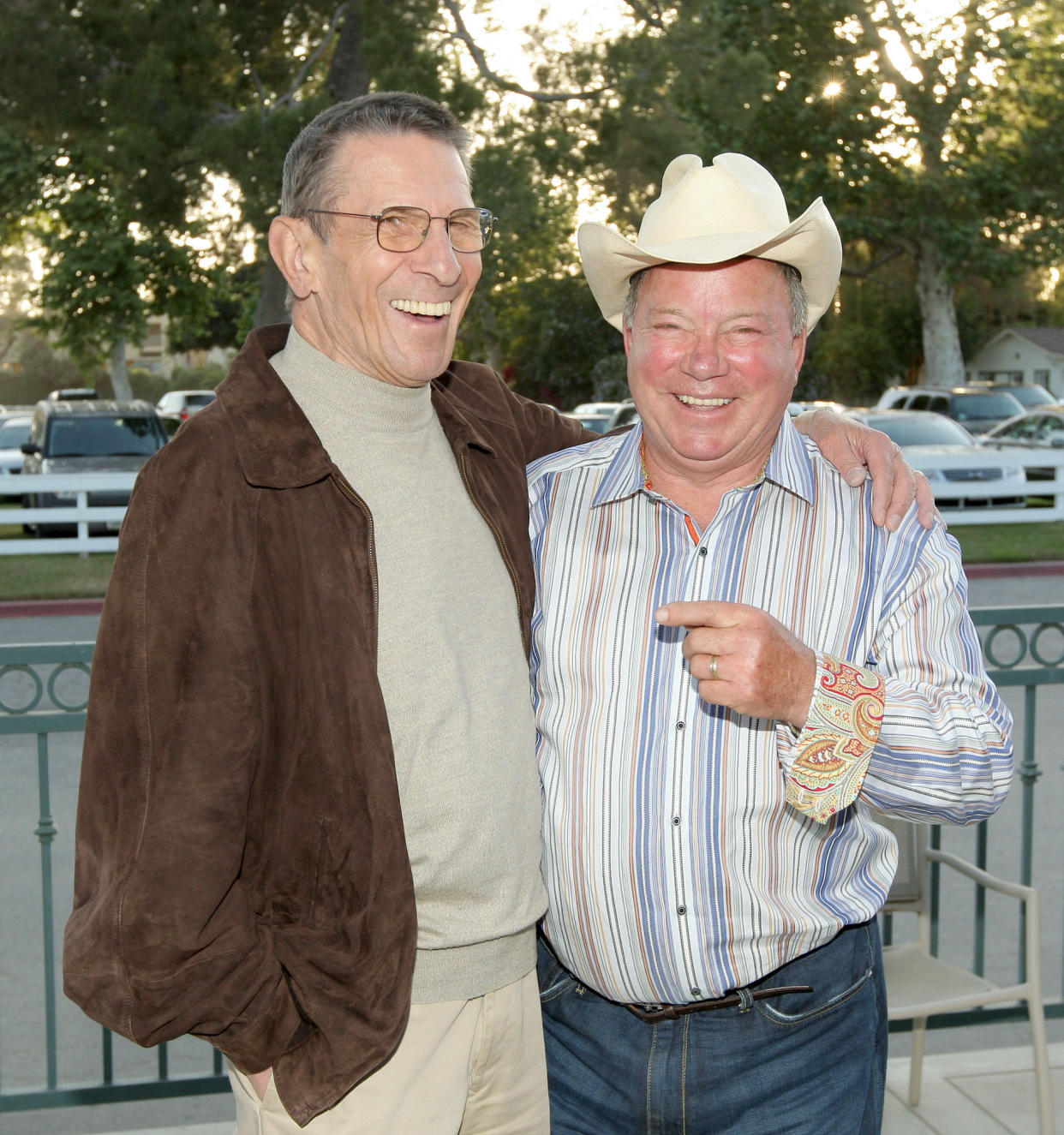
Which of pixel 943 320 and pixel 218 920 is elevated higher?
pixel 943 320

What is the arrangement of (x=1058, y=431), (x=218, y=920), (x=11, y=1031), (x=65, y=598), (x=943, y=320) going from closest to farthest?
(x=218, y=920) → (x=11, y=1031) → (x=65, y=598) → (x=1058, y=431) → (x=943, y=320)

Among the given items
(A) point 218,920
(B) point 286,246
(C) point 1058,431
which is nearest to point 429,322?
(B) point 286,246

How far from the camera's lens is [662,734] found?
2361 millimetres

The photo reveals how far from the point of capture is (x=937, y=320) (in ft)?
129

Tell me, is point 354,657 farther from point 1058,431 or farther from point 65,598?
point 1058,431

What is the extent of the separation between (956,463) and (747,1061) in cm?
1740

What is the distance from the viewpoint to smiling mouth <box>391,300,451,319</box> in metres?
2.30

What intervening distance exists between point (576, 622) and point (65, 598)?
41.3 feet

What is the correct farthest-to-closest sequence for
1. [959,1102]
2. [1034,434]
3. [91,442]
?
[1034,434]
[91,442]
[959,1102]

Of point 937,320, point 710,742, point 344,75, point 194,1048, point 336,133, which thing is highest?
point 344,75

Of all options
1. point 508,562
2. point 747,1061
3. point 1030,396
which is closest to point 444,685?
point 508,562

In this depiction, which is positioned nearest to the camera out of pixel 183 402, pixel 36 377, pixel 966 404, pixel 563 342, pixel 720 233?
pixel 720 233

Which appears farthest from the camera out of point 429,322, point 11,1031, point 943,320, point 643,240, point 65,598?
point 943,320

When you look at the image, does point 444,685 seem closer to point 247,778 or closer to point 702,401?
point 247,778
